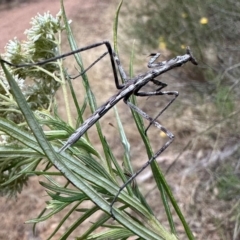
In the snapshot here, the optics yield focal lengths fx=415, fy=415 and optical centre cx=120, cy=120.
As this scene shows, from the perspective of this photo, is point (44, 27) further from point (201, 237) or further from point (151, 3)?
point (151, 3)

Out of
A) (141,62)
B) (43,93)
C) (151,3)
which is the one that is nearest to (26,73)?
(43,93)

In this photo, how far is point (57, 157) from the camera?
346mm

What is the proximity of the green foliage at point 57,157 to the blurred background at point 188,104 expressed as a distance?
0.86m

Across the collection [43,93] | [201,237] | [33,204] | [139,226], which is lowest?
[201,237]

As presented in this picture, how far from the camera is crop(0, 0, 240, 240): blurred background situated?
5.08 ft

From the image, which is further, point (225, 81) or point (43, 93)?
point (225, 81)

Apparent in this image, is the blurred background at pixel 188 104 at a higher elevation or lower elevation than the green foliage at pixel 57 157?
lower

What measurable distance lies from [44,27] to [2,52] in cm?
6

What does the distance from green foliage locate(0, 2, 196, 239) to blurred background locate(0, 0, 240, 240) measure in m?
0.86

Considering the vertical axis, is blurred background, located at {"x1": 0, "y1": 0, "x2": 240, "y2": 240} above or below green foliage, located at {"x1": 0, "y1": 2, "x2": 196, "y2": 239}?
below

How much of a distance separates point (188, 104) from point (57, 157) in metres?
1.65

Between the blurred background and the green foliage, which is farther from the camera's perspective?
the blurred background

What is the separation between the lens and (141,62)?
2.09 m

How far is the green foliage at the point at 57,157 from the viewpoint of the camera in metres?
0.38
